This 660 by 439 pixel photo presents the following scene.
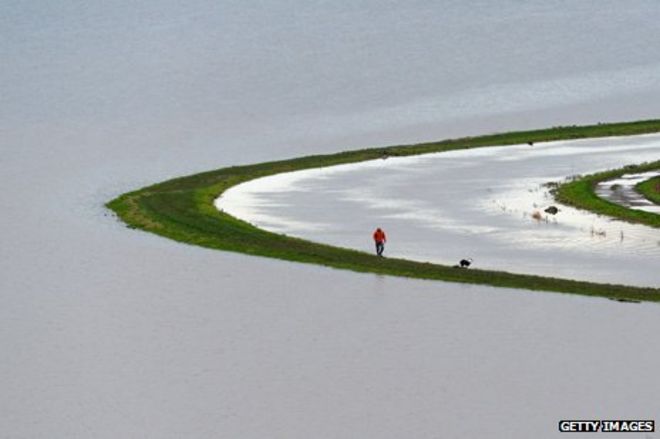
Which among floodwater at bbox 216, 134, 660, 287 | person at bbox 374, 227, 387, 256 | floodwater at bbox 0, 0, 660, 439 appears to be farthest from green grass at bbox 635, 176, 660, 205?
floodwater at bbox 0, 0, 660, 439

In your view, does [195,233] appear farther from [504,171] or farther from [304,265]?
[504,171]

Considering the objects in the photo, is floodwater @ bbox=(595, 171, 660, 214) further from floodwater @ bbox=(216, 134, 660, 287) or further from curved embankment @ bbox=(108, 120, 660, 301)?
curved embankment @ bbox=(108, 120, 660, 301)

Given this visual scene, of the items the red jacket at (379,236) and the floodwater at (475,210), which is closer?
the floodwater at (475,210)

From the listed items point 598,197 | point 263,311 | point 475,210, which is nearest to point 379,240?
point 263,311

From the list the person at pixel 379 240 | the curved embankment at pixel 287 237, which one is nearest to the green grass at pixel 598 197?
the person at pixel 379 240

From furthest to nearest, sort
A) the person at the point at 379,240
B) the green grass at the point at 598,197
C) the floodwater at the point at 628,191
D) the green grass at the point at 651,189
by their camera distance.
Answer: the green grass at the point at 651,189
the floodwater at the point at 628,191
the green grass at the point at 598,197
the person at the point at 379,240

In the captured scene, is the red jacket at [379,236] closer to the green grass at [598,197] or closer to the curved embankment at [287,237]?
the curved embankment at [287,237]
